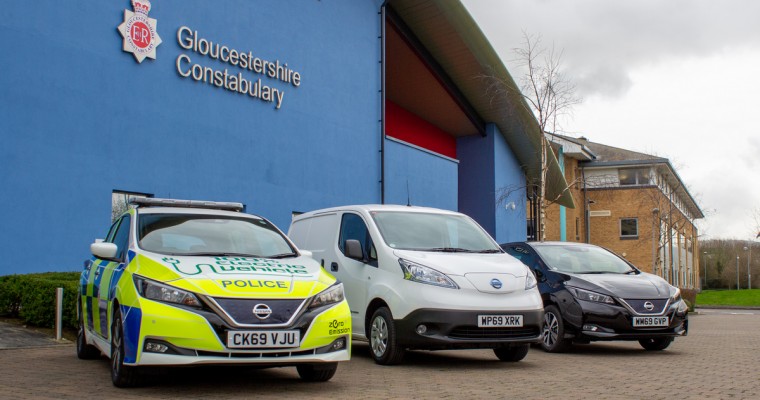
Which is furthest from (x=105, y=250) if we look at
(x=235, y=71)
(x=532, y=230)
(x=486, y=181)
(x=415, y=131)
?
(x=532, y=230)

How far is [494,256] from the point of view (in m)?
9.65

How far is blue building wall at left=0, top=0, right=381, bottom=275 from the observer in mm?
14609

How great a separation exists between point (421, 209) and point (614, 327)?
303 cm

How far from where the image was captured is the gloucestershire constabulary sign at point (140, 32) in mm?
16453

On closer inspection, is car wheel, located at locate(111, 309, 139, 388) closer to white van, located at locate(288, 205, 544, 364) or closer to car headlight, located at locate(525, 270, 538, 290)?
white van, located at locate(288, 205, 544, 364)

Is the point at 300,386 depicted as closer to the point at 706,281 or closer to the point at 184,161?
the point at 184,161

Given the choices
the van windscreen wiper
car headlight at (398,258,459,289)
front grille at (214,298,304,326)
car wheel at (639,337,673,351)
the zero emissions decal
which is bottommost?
car wheel at (639,337,673,351)

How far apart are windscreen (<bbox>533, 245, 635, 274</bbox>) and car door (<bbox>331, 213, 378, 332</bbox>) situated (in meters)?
3.33

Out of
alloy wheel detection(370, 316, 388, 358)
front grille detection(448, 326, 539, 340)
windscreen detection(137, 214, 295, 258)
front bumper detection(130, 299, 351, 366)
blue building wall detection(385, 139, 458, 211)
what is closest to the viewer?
front bumper detection(130, 299, 351, 366)

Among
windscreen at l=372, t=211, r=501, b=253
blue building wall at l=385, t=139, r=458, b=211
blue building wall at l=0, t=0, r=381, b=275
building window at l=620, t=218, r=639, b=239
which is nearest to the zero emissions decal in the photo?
windscreen at l=372, t=211, r=501, b=253

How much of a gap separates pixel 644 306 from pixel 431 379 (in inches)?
169

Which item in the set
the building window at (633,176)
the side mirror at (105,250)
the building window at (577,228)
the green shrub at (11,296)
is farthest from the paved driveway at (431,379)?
the building window at (633,176)

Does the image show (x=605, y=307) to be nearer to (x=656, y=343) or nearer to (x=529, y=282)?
(x=656, y=343)

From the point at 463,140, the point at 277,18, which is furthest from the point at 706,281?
the point at 277,18
